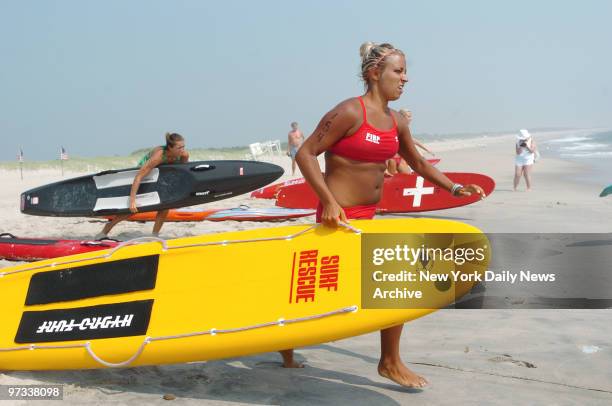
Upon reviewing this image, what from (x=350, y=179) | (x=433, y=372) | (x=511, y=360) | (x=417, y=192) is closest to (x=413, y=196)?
(x=417, y=192)

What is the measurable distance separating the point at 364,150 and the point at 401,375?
44.1 inches

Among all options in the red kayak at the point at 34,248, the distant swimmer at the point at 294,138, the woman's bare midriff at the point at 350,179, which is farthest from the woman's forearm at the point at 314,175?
the distant swimmer at the point at 294,138

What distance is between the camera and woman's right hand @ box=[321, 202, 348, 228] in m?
3.18

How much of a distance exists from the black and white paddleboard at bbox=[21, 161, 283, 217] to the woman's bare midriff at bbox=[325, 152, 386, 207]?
15.2 feet

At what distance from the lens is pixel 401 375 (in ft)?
10.7

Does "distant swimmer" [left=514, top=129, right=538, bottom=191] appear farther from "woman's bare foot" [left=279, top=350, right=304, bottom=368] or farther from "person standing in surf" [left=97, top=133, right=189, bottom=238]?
"woman's bare foot" [left=279, top=350, right=304, bottom=368]

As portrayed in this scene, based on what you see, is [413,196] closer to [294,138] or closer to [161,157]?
[161,157]

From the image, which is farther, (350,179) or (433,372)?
(433,372)

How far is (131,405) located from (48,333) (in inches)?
32.4

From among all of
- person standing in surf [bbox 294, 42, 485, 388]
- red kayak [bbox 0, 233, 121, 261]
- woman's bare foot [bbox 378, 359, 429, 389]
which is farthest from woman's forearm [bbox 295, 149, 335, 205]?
red kayak [bbox 0, 233, 121, 261]

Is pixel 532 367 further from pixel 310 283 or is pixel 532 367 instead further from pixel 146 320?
pixel 146 320

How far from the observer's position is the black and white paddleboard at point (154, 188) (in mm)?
7797

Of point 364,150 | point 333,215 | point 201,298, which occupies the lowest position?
point 201,298

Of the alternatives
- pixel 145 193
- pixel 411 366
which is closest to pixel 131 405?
pixel 411 366
